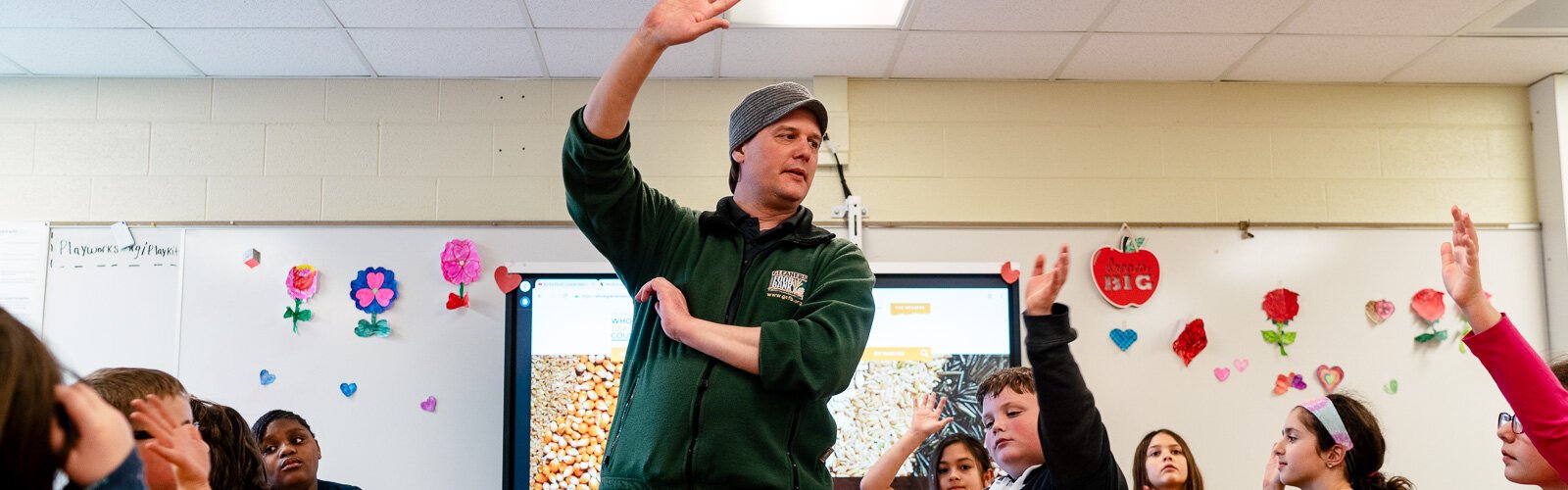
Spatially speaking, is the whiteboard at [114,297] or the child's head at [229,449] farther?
the whiteboard at [114,297]

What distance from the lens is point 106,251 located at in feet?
11.8

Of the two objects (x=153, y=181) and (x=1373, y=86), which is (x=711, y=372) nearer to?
(x=153, y=181)

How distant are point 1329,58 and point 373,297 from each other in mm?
3250

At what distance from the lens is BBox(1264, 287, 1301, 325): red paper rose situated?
376 cm

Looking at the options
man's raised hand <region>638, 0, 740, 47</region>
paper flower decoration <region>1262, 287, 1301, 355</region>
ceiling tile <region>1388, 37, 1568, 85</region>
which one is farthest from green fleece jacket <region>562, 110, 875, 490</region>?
ceiling tile <region>1388, 37, 1568, 85</region>

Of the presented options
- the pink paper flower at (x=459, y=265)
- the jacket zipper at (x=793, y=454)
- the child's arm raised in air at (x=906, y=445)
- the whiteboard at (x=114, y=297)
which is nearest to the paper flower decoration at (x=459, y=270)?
the pink paper flower at (x=459, y=265)

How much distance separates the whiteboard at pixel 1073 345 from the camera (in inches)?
141

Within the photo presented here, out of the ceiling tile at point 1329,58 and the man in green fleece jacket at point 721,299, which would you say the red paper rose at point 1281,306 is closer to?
the ceiling tile at point 1329,58

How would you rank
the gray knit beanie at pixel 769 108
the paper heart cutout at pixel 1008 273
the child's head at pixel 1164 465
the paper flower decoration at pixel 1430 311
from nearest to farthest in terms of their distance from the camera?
the gray knit beanie at pixel 769 108 → the child's head at pixel 1164 465 → the paper heart cutout at pixel 1008 273 → the paper flower decoration at pixel 1430 311

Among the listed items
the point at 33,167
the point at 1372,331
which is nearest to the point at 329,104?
the point at 33,167

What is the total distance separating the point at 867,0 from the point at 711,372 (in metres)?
2.01

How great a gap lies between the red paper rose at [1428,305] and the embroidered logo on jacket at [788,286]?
317 cm

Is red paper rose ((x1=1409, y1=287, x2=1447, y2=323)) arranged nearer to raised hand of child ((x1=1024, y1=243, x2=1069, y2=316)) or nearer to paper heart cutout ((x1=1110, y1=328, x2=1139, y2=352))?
paper heart cutout ((x1=1110, y1=328, x2=1139, y2=352))

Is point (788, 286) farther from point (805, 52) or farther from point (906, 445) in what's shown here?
point (805, 52)
